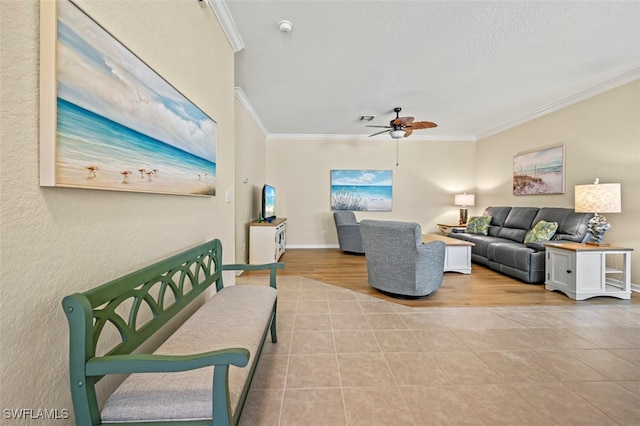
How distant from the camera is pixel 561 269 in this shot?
319cm

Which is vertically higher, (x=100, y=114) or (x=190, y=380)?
(x=100, y=114)

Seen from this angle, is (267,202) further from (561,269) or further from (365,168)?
(561,269)

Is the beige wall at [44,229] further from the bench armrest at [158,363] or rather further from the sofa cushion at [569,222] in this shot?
the sofa cushion at [569,222]

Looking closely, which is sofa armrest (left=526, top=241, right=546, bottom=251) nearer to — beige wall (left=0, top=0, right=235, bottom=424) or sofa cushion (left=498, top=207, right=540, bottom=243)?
sofa cushion (left=498, top=207, right=540, bottom=243)

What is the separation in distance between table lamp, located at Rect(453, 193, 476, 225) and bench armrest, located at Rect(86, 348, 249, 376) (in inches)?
249

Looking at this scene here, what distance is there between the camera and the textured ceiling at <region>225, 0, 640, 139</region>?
2.20 metres

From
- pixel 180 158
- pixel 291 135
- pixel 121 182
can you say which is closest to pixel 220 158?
pixel 180 158

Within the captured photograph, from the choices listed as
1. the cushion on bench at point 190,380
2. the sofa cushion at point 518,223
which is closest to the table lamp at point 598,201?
the sofa cushion at point 518,223

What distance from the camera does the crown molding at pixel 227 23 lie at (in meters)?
2.05

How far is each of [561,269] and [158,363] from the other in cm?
419

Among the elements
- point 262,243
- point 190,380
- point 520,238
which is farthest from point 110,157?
point 520,238

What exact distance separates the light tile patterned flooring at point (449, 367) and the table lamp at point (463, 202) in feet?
11.3

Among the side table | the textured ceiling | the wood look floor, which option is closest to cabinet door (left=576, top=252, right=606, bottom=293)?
the wood look floor

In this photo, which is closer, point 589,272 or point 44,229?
point 44,229
